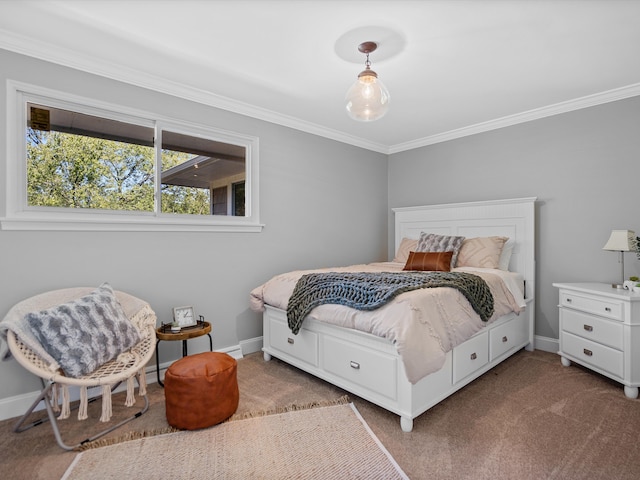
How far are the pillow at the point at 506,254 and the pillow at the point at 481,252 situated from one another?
0.10 m

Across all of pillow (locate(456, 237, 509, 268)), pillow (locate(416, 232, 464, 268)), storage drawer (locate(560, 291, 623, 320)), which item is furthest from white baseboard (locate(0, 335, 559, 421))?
pillow (locate(416, 232, 464, 268))

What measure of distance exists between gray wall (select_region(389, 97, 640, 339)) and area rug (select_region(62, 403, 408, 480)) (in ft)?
8.48

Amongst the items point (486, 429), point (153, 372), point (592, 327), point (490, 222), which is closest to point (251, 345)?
point (153, 372)

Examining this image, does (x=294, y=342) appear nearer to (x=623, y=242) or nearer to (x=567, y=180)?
(x=623, y=242)

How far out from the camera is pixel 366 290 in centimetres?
225

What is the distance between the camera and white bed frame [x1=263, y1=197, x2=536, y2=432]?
2.11 metres

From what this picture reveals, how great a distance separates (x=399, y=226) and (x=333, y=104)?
1.91m

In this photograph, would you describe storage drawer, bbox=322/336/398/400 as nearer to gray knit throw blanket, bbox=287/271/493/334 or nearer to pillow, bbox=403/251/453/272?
gray knit throw blanket, bbox=287/271/493/334

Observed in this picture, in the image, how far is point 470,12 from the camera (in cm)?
192

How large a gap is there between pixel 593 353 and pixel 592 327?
20 centimetres

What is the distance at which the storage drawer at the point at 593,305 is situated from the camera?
2.51 metres

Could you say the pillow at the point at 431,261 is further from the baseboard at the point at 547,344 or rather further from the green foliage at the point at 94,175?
the green foliage at the point at 94,175

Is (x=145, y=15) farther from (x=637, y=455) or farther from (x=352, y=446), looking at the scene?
(x=637, y=455)

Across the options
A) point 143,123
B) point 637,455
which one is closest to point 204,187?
point 143,123
